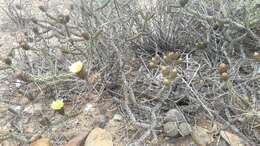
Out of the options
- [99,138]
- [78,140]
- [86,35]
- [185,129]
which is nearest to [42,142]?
[78,140]

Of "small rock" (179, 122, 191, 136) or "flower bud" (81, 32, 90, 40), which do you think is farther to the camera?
"flower bud" (81, 32, 90, 40)

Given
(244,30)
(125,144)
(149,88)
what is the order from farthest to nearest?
(244,30)
(149,88)
(125,144)

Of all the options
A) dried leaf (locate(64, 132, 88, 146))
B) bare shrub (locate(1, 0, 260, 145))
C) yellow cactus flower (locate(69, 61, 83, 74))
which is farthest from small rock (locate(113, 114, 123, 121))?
yellow cactus flower (locate(69, 61, 83, 74))

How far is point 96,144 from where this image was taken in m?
2.21

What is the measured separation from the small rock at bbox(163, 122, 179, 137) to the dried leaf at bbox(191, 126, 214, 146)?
8 cm

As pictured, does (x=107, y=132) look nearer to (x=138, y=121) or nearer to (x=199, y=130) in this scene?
(x=138, y=121)

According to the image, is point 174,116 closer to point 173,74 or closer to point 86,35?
point 173,74

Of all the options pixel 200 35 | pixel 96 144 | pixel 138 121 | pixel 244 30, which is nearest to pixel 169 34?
pixel 200 35

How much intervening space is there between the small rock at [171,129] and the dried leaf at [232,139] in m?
0.22

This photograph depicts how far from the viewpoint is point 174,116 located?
7.22 ft

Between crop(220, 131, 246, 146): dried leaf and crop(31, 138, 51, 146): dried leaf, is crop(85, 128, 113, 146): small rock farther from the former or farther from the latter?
crop(220, 131, 246, 146): dried leaf

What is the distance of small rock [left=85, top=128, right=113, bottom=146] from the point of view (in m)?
2.22

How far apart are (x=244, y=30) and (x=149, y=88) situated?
2.36 feet

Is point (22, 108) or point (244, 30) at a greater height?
point (244, 30)
